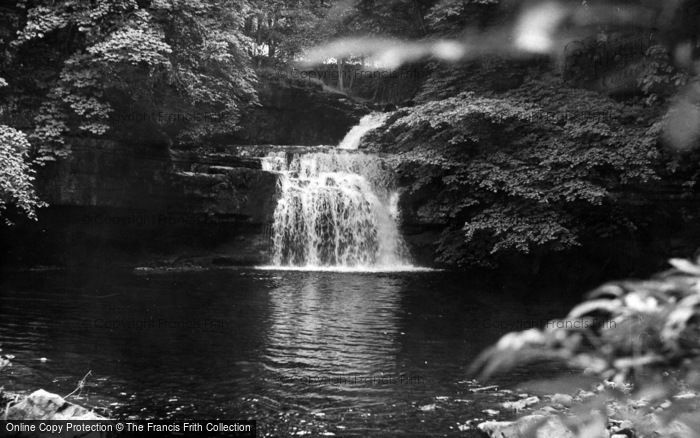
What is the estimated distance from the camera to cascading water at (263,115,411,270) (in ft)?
56.3

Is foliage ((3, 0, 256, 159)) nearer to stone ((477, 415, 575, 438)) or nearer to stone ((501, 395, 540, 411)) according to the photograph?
stone ((501, 395, 540, 411))

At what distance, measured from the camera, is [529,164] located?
48.7ft

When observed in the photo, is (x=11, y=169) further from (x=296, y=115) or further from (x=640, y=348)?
(x=296, y=115)

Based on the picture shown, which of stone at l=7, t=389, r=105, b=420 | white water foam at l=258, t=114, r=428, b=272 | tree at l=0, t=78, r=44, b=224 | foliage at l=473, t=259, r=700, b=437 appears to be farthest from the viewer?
white water foam at l=258, t=114, r=428, b=272

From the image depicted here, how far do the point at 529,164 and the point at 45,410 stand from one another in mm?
13002

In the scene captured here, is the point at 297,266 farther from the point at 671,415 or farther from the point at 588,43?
the point at 671,415

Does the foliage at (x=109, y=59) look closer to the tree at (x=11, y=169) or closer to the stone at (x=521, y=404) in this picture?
the tree at (x=11, y=169)

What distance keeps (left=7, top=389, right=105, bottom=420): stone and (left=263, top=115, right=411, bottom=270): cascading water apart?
1219cm

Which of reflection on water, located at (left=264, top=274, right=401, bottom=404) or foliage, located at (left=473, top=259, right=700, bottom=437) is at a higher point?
foliage, located at (left=473, top=259, right=700, bottom=437)

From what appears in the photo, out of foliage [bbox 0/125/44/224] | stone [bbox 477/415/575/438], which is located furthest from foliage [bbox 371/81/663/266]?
foliage [bbox 0/125/44/224]

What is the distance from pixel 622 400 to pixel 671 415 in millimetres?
111

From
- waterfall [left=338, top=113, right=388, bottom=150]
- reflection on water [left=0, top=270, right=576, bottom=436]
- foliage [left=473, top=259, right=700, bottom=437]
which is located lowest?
reflection on water [left=0, top=270, right=576, bottom=436]

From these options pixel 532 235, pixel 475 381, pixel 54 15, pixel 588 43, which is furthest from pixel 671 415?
pixel 588 43

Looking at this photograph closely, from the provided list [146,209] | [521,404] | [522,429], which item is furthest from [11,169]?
[522,429]
